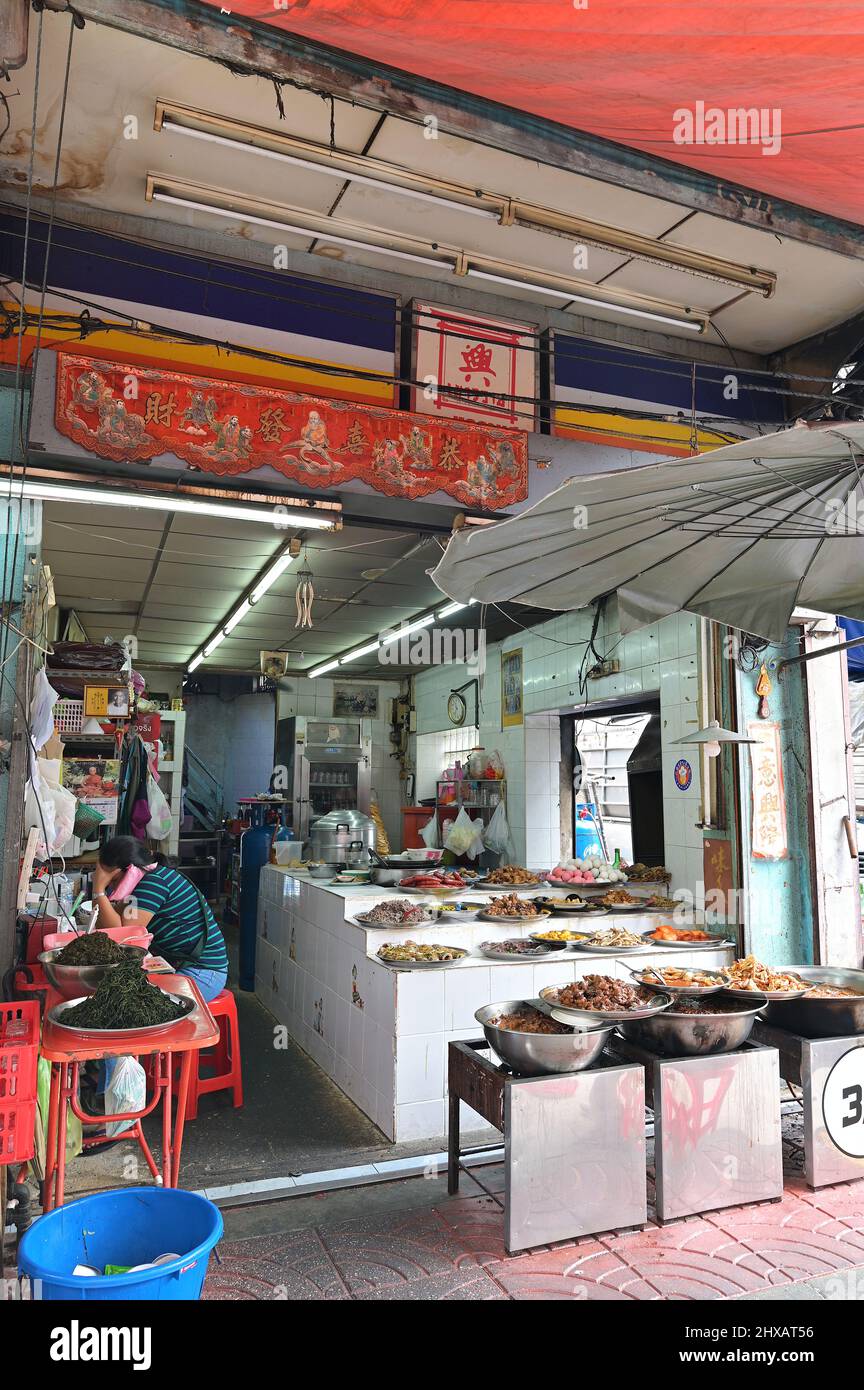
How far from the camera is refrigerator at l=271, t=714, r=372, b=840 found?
11953 mm

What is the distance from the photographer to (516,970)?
4969mm

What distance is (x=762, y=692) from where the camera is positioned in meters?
5.89

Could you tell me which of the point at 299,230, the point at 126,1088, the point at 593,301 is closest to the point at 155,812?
the point at 126,1088

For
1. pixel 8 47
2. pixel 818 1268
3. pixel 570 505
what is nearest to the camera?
pixel 8 47

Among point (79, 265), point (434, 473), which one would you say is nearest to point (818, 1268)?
point (434, 473)

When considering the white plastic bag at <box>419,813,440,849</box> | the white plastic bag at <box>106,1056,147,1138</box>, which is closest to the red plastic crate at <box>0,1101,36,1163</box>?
the white plastic bag at <box>106,1056,147,1138</box>

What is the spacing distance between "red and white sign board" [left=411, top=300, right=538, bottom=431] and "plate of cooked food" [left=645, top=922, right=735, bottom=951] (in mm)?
3528

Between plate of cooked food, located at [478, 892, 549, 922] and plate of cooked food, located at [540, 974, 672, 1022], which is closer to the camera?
plate of cooked food, located at [540, 974, 672, 1022]

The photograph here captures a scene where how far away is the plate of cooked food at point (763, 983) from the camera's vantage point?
4.08 m

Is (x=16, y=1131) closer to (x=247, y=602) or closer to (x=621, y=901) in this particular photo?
(x=621, y=901)

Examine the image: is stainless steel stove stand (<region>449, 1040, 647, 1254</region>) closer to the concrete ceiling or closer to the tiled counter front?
the tiled counter front

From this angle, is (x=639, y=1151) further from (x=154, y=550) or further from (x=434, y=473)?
(x=154, y=550)

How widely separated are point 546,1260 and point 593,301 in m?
5.47

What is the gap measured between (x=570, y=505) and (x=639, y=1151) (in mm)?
2760
